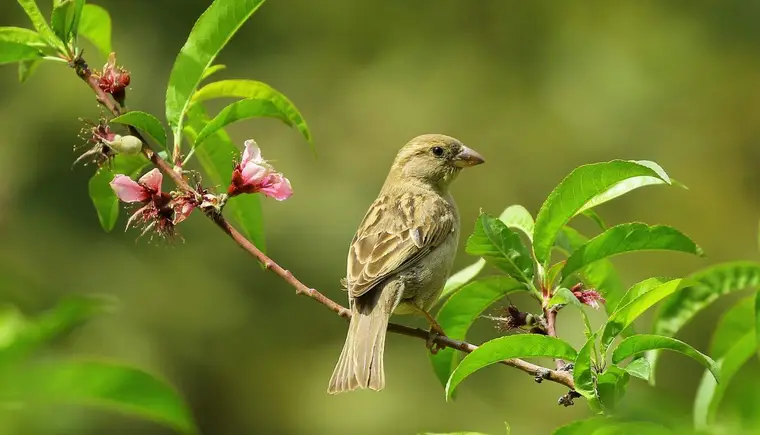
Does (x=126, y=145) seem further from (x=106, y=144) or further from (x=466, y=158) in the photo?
(x=466, y=158)

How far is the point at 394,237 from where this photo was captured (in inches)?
185

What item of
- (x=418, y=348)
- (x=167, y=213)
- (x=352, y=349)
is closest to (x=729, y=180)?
(x=418, y=348)

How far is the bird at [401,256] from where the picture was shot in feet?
13.1

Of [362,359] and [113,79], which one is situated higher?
[113,79]

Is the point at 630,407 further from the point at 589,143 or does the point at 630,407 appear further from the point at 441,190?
the point at 589,143

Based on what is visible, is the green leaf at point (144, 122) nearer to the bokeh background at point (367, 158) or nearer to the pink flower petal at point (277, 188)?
the pink flower petal at point (277, 188)

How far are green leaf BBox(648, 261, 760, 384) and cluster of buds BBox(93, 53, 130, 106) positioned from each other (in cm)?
181

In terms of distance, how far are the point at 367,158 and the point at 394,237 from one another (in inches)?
292

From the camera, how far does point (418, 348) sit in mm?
10914

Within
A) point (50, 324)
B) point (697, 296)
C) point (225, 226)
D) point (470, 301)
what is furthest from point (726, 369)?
point (50, 324)

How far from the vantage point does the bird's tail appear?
3.92 meters

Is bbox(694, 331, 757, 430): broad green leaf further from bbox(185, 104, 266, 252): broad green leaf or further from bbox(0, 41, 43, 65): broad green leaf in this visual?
bbox(0, 41, 43, 65): broad green leaf

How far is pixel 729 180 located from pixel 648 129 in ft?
4.36

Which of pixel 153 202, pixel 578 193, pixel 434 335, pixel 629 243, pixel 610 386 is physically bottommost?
pixel 610 386
